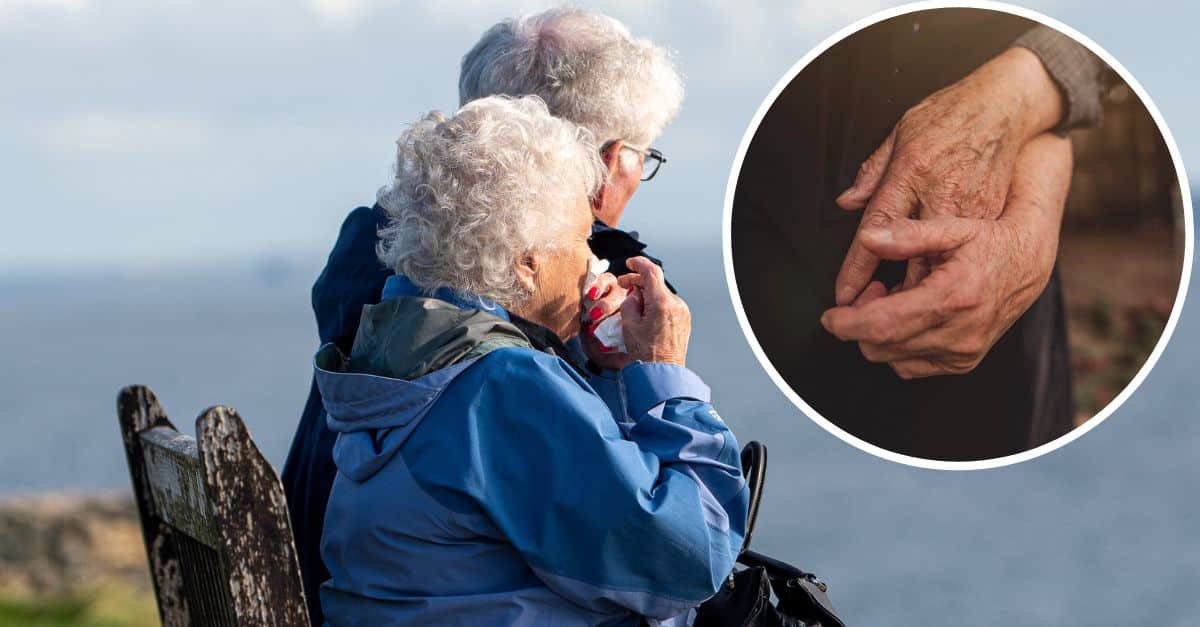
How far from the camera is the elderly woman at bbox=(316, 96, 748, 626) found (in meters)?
2.04

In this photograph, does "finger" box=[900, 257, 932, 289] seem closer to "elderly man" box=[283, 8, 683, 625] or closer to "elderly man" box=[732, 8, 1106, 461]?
"elderly man" box=[732, 8, 1106, 461]

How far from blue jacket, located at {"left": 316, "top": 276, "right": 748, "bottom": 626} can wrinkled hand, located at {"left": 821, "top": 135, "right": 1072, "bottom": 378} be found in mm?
709

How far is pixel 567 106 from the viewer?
2.76 m

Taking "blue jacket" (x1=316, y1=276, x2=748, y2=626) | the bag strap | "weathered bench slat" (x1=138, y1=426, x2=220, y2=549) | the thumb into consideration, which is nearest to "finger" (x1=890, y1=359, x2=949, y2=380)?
the thumb

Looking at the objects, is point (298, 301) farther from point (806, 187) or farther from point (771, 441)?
point (806, 187)

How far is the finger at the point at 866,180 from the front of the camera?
2.76 m

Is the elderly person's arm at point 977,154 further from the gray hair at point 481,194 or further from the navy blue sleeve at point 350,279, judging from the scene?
the navy blue sleeve at point 350,279

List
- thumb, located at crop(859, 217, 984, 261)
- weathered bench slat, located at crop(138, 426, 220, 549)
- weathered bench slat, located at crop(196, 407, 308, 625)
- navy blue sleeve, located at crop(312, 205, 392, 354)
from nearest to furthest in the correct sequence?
1. weathered bench slat, located at crop(196, 407, 308, 625)
2. weathered bench slat, located at crop(138, 426, 220, 549)
3. navy blue sleeve, located at crop(312, 205, 392, 354)
4. thumb, located at crop(859, 217, 984, 261)

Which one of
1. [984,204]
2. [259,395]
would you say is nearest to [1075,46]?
[984,204]

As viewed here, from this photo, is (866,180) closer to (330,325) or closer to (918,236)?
(918,236)

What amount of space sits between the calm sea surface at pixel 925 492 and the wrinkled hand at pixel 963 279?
0.16 metres

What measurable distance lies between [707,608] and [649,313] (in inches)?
19.2

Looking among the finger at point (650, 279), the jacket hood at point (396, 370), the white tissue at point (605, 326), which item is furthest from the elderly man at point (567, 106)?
the jacket hood at point (396, 370)

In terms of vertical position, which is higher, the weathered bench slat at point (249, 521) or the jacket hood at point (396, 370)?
the jacket hood at point (396, 370)
